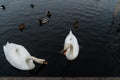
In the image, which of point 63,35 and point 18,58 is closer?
point 18,58

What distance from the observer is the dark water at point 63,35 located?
10.9 metres

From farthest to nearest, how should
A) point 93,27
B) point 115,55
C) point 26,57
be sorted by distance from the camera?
1. point 93,27
2. point 115,55
3. point 26,57

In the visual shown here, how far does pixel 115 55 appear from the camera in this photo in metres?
11.9

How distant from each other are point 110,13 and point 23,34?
9.36 meters

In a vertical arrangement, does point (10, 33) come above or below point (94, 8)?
below

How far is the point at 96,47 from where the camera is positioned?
1294cm

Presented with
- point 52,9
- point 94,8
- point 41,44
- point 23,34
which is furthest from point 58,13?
point 41,44

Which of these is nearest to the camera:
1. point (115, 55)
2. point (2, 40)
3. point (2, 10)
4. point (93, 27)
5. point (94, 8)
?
point (115, 55)

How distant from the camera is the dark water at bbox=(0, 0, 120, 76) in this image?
10.9m

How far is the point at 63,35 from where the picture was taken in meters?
15.0

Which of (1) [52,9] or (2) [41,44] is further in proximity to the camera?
(1) [52,9]

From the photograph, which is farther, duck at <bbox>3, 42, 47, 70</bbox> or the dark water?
the dark water

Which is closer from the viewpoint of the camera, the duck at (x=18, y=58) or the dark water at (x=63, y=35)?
the duck at (x=18, y=58)

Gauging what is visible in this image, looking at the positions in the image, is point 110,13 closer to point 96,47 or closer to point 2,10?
point 96,47
